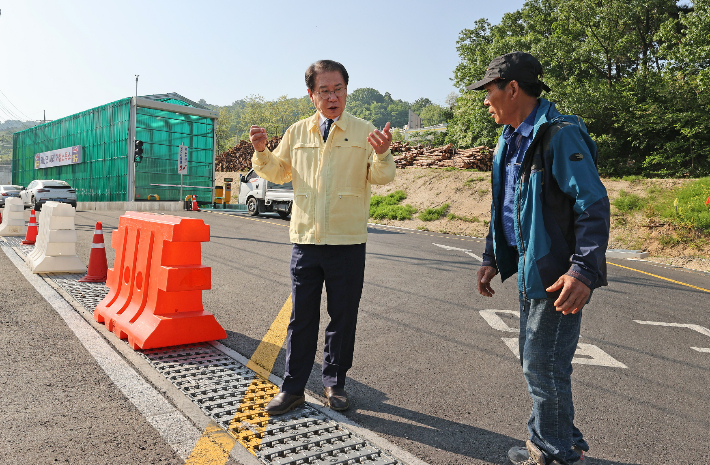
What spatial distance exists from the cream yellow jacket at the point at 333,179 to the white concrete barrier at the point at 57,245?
6.11m

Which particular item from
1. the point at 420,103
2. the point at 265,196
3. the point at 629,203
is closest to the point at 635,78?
the point at 629,203

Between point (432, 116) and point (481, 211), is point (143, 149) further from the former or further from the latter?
point (432, 116)

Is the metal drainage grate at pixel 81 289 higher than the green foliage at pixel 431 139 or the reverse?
the reverse

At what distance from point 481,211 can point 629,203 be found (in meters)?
5.21

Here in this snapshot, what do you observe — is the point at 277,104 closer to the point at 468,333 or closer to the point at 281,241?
the point at 281,241

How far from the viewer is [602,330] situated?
18.7ft

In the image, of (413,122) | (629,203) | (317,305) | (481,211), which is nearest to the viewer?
(317,305)

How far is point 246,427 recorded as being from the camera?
3.04 meters

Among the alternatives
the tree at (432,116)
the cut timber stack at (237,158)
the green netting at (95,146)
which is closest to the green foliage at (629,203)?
the green netting at (95,146)

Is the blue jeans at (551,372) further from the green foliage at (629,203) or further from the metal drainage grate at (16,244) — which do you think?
the green foliage at (629,203)

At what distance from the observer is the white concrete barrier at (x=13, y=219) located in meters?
13.2

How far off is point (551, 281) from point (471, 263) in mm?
8056

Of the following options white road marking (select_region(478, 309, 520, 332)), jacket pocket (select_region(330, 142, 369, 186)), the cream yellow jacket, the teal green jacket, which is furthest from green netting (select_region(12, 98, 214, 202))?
the teal green jacket

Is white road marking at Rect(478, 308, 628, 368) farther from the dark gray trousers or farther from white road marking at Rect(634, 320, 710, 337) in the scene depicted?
the dark gray trousers
